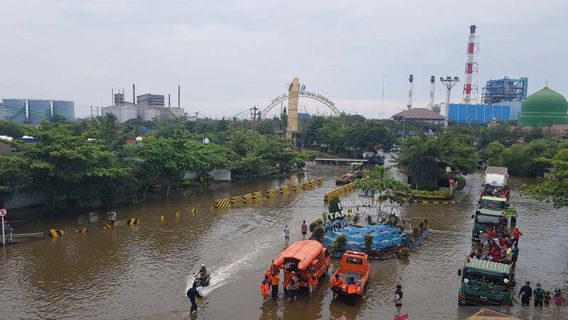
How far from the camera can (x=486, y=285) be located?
16.1 metres

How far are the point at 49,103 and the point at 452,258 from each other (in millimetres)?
156243

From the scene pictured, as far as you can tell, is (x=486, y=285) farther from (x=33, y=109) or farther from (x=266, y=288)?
(x=33, y=109)

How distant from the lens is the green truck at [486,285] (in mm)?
15906

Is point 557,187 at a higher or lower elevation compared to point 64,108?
lower

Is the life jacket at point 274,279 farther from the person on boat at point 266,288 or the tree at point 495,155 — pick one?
the tree at point 495,155

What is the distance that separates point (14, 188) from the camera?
28.8 m

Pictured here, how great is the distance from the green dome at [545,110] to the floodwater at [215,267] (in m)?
63.6

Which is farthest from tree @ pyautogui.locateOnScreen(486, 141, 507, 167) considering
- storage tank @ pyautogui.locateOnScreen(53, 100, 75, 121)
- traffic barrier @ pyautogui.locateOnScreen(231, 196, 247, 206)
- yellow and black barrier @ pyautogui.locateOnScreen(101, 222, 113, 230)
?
storage tank @ pyautogui.locateOnScreen(53, 100, 75, 121)

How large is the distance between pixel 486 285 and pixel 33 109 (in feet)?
513

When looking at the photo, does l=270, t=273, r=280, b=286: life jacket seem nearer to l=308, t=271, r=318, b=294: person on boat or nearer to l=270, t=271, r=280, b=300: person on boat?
l=270, t=271, r=280, b=300: person on boat

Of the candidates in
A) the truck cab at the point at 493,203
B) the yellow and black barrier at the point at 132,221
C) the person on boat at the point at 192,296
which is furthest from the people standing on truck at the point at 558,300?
the yellow and black barrier at the point at 132,221

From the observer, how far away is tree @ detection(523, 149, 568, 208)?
20.5m

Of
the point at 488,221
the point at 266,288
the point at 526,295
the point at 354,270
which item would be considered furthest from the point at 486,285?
the point at 488,221

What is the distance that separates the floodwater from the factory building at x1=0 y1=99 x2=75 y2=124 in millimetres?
114903
